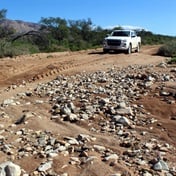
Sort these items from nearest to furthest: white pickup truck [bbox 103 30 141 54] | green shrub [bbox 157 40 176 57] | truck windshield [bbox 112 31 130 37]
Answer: green shrub [bbox 157 40 176 57], white pickup truck [bbox 103 30 141 54], truck windshield [bbox 112 31 130 37]

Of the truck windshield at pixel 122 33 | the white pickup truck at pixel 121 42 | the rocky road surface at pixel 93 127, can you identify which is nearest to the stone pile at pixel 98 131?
the rocky road surface at pixel 93 127

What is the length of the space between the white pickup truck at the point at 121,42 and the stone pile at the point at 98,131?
14.5 m

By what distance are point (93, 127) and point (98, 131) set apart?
23 centimetres

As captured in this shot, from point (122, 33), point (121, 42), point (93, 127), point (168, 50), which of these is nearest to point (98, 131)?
point (93, 127)

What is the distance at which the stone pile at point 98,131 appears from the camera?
6.94 meters

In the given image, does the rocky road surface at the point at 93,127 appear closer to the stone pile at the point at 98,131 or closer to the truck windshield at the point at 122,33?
the stone pile at the point at 98,131

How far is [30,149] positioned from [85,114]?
6.66 feet

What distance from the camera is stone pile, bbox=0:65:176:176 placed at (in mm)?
6941

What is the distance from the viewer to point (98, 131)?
8445 mm

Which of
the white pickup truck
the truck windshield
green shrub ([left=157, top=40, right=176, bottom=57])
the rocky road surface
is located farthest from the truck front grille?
the rocky road surface

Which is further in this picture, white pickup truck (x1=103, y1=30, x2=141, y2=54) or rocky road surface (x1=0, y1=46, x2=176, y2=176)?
white pickup truck (x1=103, y1=30, x2=141, y2=54)

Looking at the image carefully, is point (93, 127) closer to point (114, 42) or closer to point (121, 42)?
point (121, 42)

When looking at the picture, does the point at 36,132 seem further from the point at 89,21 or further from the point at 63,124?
the point at 89,21

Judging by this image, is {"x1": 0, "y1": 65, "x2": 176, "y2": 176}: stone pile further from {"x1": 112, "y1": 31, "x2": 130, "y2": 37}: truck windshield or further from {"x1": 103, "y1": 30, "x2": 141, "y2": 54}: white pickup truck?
{"x1": 112, "y1": 31, "x2": 130, "y2": 37}: truck windshield
